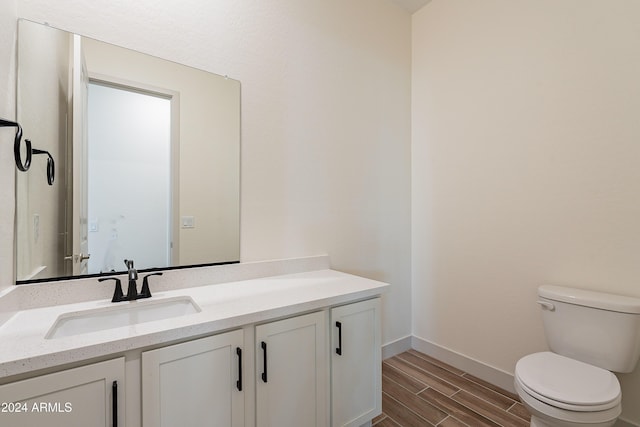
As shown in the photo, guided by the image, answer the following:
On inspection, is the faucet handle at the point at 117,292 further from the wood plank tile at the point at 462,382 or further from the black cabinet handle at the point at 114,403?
the wood plank tile at the point at 462,382

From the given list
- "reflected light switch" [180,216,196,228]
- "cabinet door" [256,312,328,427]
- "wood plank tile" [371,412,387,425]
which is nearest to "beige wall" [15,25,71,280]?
"reflected light switch" [180,216,196,228]

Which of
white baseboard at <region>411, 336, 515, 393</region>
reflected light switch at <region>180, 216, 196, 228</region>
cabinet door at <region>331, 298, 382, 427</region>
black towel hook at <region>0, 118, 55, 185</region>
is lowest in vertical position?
white baseboard at <region>411, 336, 515, 393</region>

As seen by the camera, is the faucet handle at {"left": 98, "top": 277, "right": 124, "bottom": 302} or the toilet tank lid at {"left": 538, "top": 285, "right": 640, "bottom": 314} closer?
the faucet handle at {"left": 98, "top": 277, "right": 124, "bottom": 302}

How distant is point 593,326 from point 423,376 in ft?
3.60

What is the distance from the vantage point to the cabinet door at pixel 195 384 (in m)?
0.99

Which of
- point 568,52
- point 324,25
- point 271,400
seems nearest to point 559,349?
Result: point 271,400

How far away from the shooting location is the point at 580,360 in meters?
1.55

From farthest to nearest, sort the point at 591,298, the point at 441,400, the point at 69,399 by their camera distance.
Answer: the point at 441,400 < the point at 591,298 < the point at 69,399

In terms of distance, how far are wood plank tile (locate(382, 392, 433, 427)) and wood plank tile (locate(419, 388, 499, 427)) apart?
0.18m

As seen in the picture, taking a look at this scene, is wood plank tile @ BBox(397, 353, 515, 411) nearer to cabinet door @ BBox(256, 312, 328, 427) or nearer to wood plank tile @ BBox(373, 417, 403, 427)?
wood plank tile @ BBox(373, 417, 403, 427)

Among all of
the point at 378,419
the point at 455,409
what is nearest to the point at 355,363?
the point at 378,419

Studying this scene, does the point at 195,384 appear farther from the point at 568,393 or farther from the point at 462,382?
the point at 462,382

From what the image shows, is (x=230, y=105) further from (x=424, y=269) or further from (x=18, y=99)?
(x=424, y=269)

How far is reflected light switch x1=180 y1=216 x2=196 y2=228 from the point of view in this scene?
5.21 ft
